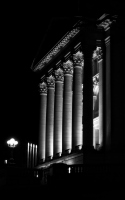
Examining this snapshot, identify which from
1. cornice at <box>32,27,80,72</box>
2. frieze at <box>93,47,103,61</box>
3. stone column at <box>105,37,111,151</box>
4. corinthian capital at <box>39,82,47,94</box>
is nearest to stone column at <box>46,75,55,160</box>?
corinthian capital at <box>39,82,47,94</box>

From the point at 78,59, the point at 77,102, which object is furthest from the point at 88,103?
the point at 78,59

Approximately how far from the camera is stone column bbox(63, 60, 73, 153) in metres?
77.2

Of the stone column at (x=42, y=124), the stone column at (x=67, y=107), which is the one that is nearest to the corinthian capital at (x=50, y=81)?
the stone column at (x=42, y=124)

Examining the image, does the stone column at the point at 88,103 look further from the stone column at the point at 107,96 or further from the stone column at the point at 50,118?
the stone column at the point at 50,118

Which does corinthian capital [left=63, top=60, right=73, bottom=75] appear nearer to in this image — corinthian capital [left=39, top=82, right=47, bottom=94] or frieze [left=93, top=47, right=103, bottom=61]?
frieze [left=93, top=47, right=103, bottom=61]

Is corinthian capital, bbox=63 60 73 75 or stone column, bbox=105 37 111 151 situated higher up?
corinthian capital, bbox=63 60 73 75

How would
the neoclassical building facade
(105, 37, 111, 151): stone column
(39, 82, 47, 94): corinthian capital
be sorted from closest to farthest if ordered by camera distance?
(105, 37, 111, 151): stone column
the neoclassical building facade
(39, 82, 47, 94): corinthian capital

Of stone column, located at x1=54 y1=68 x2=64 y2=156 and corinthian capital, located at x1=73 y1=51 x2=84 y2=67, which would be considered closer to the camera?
corinthian capital, located at x1=73 y1=51 x2=84 y2=67

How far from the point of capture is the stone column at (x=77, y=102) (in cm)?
7250

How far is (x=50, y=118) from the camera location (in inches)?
3524

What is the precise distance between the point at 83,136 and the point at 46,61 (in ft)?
90.4

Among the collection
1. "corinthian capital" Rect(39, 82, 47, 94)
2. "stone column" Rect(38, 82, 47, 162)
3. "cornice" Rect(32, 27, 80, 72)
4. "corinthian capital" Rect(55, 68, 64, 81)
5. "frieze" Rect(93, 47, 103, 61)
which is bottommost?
"stone column" Rect(38, 82, 47, 162)

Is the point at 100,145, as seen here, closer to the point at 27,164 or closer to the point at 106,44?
the point at 106,44

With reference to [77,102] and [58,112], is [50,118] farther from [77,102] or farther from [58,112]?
[77,102]
